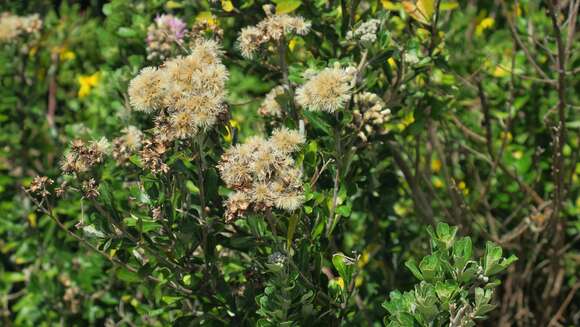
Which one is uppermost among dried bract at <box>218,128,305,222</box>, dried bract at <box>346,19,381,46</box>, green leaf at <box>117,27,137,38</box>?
dried bract at <box>346,19,381,46</box>

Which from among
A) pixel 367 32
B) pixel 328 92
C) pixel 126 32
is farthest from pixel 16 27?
pixel 328 92

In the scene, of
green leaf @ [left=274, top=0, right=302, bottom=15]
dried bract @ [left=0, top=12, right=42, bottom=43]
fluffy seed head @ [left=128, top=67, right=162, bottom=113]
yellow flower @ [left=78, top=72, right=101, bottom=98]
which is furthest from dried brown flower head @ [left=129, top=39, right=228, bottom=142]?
yellow flower @ [left=78, top=72, right=101, bottom=98]

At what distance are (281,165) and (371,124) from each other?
16.9 inches

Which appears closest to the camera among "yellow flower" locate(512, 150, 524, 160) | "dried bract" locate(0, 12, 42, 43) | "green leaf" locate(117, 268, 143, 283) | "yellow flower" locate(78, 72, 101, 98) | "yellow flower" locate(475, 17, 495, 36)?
"green leaf" locate(117, 268, 143, 283)

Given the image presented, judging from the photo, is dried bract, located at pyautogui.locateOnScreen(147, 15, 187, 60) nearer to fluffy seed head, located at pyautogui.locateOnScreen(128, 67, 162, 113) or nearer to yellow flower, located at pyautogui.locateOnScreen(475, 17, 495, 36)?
fluffy seed head, located at pyautogui.locateOnScreen(128, 67, 162, 113)

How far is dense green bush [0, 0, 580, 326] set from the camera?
1.68m

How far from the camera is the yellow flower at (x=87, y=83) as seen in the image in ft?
11.8

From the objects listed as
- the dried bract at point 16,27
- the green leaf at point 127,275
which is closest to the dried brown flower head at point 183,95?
the green leaf at point 127,275

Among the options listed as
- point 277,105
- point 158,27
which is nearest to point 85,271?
point 158,27

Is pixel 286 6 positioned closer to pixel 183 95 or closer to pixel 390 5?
pixel 390 5

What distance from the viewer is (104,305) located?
9.85ft

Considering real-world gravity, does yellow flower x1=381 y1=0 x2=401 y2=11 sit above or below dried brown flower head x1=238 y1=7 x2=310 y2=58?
below

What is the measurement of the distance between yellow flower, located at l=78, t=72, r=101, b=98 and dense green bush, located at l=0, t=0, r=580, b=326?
1 centimetres

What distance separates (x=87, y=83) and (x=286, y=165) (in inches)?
90.5
